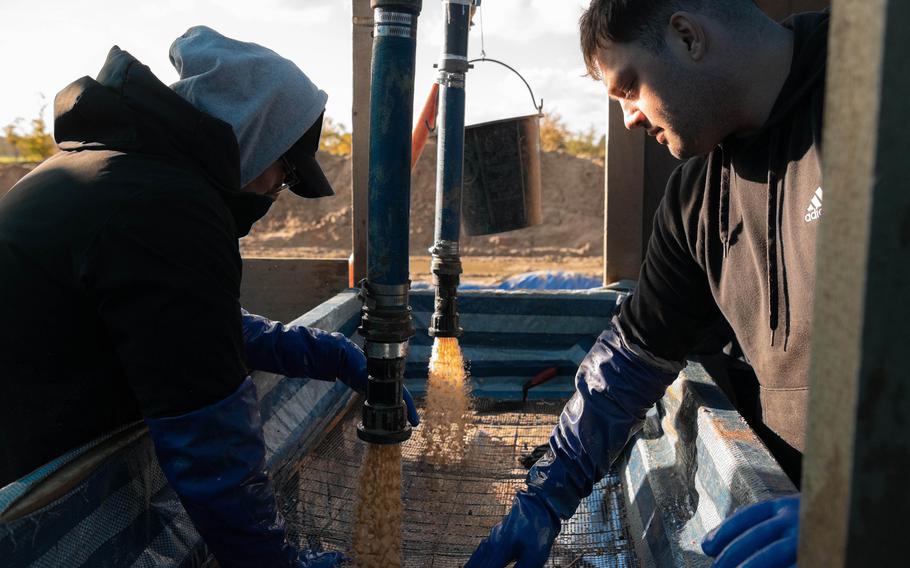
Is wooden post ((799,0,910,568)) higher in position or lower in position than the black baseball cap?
lower

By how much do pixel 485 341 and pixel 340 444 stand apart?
134cm

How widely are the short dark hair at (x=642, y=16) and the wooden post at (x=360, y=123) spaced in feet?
7.08

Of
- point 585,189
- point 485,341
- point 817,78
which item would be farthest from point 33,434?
point 585,189

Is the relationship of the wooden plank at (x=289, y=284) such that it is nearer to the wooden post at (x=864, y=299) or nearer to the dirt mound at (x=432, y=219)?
the wooden post at (x=864, y=299)

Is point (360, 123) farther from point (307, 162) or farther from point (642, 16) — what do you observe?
point (642, 16)

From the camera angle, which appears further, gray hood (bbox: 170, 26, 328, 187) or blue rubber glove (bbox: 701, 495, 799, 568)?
gray hood (bbox: 170, 26, 328, 187)

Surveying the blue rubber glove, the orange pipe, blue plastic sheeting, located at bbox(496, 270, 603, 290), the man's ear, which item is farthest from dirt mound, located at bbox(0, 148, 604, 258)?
the blue rubber glove

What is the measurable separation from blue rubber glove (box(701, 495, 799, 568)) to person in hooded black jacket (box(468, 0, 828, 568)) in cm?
80

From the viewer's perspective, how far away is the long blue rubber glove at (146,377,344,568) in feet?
5.00

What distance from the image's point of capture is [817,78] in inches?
71.1

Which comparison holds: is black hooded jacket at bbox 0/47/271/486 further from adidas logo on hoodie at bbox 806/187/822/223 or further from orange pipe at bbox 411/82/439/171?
orange pipe at bbox 411/82/439/171

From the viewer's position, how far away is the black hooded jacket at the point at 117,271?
148 centimetres

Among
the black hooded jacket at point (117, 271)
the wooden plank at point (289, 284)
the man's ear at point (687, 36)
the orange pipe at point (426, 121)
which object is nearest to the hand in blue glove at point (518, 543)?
the black hooded jacket at point (117, 271)

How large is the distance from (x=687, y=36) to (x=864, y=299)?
143cm
